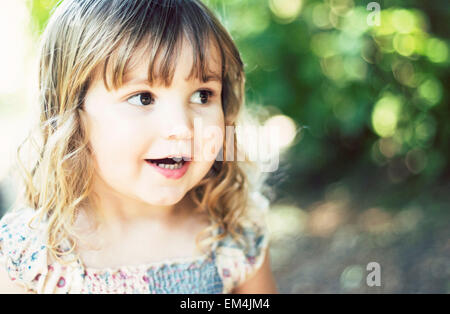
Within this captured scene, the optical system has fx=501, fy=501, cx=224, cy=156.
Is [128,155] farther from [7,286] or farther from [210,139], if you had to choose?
[7,286]

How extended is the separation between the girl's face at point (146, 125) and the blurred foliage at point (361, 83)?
2.13ft

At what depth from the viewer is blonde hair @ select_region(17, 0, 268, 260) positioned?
2.39 ft

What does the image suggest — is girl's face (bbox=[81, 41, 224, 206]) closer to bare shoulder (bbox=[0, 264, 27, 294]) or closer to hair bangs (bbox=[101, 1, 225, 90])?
hair bangs (bbox=[101, 1, 225, 90])

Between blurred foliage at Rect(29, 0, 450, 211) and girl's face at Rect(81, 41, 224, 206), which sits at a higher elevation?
blurred foliage at Rect(29, 0, 450, 211)

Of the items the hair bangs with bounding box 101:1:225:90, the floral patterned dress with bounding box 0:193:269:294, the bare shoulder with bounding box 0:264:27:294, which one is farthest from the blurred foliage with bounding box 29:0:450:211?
the bare shoulder with bounding box 0:264:27:294

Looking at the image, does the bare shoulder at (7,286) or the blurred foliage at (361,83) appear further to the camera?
the blurred foliage at (361,83)

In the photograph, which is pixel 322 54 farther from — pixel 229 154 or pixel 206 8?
pixel 206 8

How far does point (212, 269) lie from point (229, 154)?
0.22 m

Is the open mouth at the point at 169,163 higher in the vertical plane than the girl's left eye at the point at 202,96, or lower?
lower

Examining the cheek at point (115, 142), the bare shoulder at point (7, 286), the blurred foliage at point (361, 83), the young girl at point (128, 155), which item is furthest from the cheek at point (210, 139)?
the blurred foliage at point (361, 83)

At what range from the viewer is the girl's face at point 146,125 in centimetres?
74

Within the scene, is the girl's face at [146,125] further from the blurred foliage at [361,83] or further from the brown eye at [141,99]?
the blurred foliage at [361,83]

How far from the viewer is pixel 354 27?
1.50m
